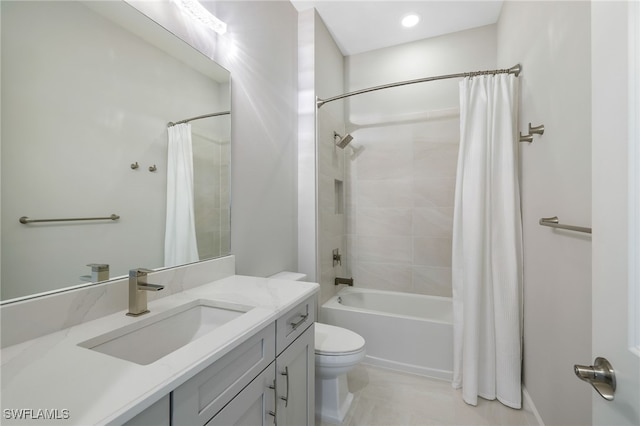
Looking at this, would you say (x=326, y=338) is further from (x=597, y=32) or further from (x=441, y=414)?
(x=597, y=32)

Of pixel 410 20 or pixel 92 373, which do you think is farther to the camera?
pixel 410 20

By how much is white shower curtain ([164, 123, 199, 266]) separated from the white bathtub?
1.34m

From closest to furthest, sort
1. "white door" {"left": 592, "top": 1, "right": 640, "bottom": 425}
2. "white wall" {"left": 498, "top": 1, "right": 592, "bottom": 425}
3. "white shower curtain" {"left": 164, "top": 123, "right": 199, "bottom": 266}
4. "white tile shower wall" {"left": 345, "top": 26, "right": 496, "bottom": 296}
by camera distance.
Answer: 1. "white door" {"left": 592, "top": 1, "right": 640, "bottom": 425}
2. "white wall" {"left": 498, "top": 1, "right": 592, "bottom": 425}
3. "white shower curtain" {"left": 164, "top": 123, "right": 199, "bottom": 266}
4. "white tile shower wall" {"left": 345, "top": 26, "right": 496, "bottom": 296}

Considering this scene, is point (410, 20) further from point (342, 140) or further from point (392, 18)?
point (342, 140)

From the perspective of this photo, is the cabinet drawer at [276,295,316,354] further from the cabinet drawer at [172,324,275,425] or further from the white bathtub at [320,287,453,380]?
the white bathtub at [320,287,453,380]

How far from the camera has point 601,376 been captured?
0.50 m

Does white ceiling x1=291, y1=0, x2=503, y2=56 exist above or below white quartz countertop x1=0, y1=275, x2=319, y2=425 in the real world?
above

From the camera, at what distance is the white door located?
442mm

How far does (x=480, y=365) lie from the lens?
5.69 ft

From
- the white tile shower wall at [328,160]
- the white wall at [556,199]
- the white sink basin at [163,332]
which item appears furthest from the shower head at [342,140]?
the white sink basin at [163,332]

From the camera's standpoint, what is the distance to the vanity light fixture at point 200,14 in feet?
3.92

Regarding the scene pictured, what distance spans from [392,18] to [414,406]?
2924 millimetres

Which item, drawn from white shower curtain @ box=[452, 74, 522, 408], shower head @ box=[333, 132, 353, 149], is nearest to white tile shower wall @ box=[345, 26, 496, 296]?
shower head @ box=[333, 132, 353, 149]

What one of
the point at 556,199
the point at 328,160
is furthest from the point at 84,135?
the point at 556,199
